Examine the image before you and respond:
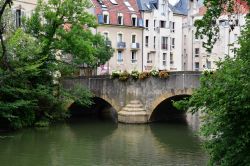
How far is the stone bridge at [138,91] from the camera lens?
30.0m

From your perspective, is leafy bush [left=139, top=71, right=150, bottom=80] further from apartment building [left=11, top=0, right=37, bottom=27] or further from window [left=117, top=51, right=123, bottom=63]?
window [left=117, top=51, right=123, bottom=63]

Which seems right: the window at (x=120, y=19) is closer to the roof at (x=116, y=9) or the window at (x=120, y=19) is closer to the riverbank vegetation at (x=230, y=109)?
the roof at (x=116, y=9)

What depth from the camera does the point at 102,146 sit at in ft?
76.0

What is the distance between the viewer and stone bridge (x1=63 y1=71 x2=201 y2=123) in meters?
30.0

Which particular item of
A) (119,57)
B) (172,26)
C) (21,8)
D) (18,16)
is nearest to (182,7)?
(172,26)

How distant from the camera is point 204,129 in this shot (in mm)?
11703

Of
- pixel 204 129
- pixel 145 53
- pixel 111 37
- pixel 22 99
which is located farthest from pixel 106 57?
pixel 204 129

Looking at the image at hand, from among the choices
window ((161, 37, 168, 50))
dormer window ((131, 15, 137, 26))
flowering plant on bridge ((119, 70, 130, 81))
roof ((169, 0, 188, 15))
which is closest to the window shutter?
dormer window ((131, 15, 137, 26))

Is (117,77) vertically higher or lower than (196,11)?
lower

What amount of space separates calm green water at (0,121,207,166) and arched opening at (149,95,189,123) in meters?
1.52

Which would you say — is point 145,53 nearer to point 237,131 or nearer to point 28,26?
point 28,26

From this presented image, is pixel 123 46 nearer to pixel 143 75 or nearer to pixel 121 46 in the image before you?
pixel 121 46

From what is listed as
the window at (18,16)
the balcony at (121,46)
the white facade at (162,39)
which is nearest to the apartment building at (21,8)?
the window at (18,16)

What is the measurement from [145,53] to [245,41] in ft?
145
